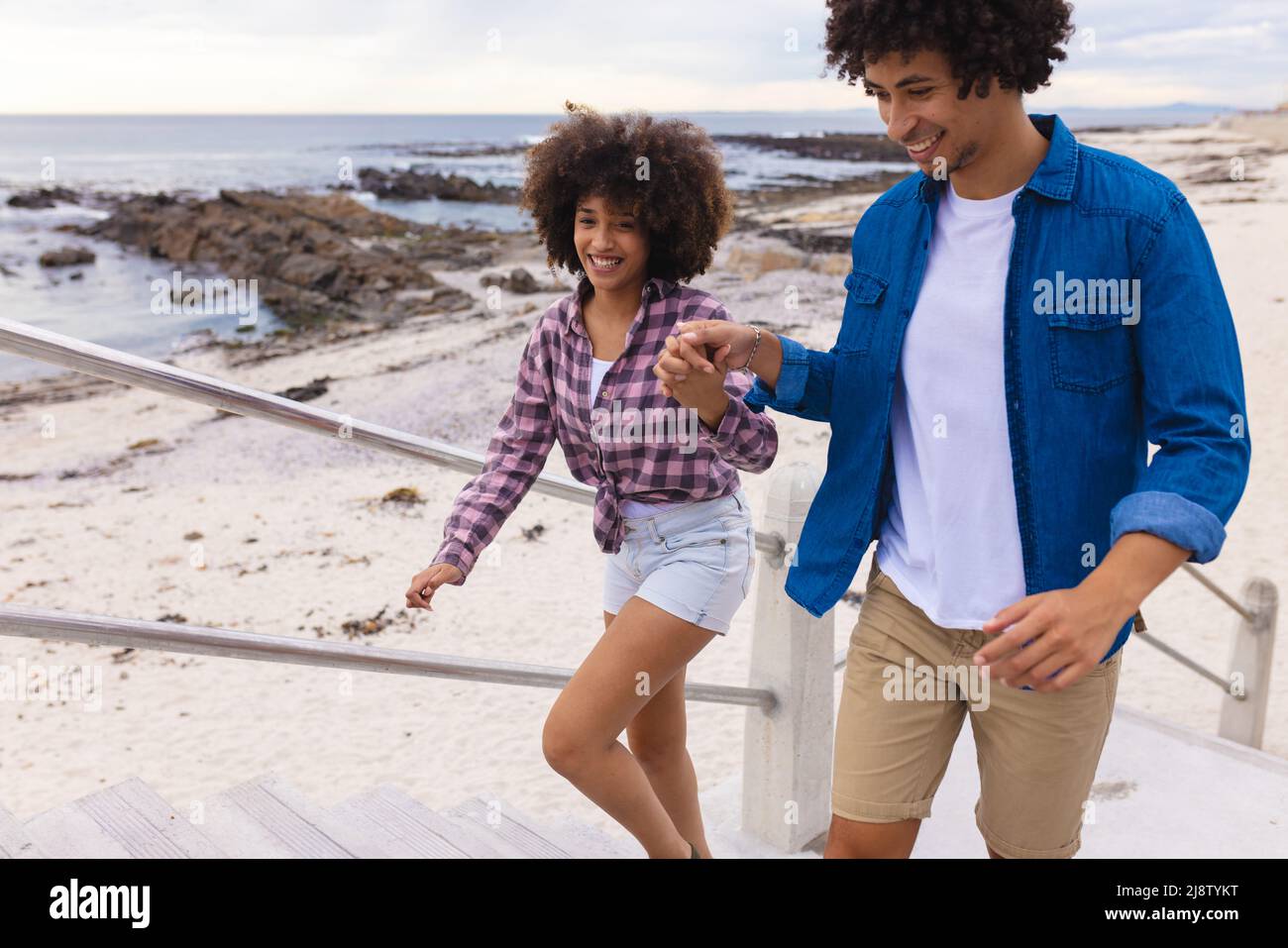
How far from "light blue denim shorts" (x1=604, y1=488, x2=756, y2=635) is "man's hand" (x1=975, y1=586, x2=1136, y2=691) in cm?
84

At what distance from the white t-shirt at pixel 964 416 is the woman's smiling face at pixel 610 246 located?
71cm

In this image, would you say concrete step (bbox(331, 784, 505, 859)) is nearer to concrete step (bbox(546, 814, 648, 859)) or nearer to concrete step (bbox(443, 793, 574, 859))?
concrete step (bbox(443, 793, 574, 859))

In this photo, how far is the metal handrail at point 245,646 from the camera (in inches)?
70.1

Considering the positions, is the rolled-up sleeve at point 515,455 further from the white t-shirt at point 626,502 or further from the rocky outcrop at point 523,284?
the rocky outcrop at point 523,284

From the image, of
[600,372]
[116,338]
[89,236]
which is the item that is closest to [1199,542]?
[600,372]

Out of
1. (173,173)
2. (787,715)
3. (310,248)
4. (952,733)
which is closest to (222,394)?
(952,733)

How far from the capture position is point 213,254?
27.1 metres

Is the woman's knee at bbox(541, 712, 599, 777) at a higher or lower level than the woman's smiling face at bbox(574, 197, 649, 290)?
lower

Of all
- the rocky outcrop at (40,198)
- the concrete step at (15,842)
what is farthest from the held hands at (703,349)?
the rocky outcrop at (40,198)

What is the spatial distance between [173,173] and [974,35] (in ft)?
211

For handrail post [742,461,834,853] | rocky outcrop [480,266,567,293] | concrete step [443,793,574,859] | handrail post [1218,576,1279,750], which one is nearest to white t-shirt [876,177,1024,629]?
handrail post [742,461,834,853]

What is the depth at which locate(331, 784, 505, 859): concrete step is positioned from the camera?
2781 mm

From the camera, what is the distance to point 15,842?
7.93 ft

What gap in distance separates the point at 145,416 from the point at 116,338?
6.83 meters
